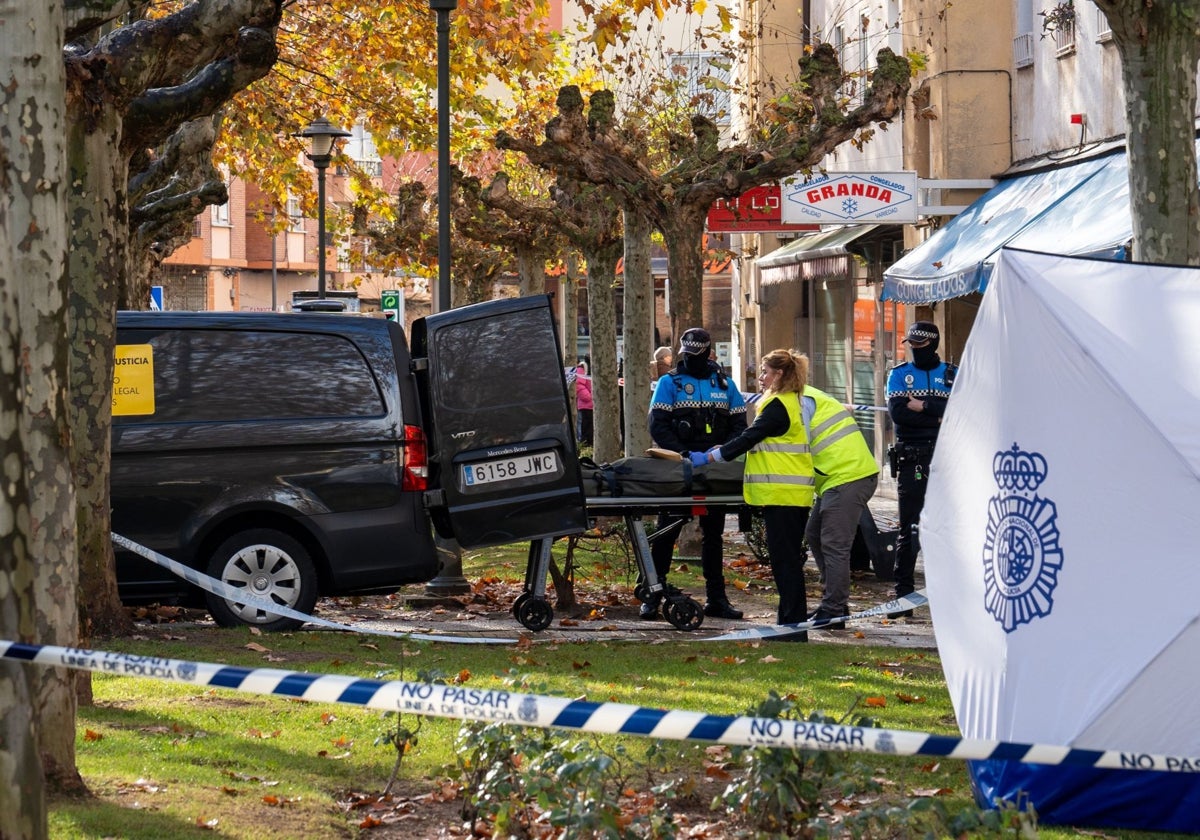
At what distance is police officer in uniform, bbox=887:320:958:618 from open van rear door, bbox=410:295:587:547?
9.41 feet

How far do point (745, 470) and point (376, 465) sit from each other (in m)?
2.35

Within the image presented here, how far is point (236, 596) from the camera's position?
11.2 m

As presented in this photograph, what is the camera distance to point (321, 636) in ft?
36.6

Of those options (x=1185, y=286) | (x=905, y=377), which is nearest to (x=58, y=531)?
(x=1185, y=286)

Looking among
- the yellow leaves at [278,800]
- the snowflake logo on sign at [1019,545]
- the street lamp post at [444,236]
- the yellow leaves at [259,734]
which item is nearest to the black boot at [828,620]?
the street lamp post at [444,236]

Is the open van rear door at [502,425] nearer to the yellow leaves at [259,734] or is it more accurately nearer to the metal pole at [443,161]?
the metal pole at [443,161]

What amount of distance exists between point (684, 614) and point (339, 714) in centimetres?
383

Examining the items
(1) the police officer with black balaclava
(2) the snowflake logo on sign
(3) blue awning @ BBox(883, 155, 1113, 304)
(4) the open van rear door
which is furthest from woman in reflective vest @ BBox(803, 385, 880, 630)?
(3) blue awning @ BBox(883, 155, 1113, 304)

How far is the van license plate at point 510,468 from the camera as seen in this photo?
11445mm

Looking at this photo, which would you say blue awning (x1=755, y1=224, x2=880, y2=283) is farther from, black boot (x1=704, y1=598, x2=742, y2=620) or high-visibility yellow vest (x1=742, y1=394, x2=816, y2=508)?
high-visibility yellow vest (x1=742, y1=394, x2=816, y2=508)

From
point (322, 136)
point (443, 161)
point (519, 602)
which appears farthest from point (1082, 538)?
point (322, 136)

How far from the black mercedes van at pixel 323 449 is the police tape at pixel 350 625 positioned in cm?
17

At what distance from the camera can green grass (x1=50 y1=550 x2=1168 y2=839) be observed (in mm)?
6176

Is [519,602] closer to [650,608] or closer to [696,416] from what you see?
[650,608]
